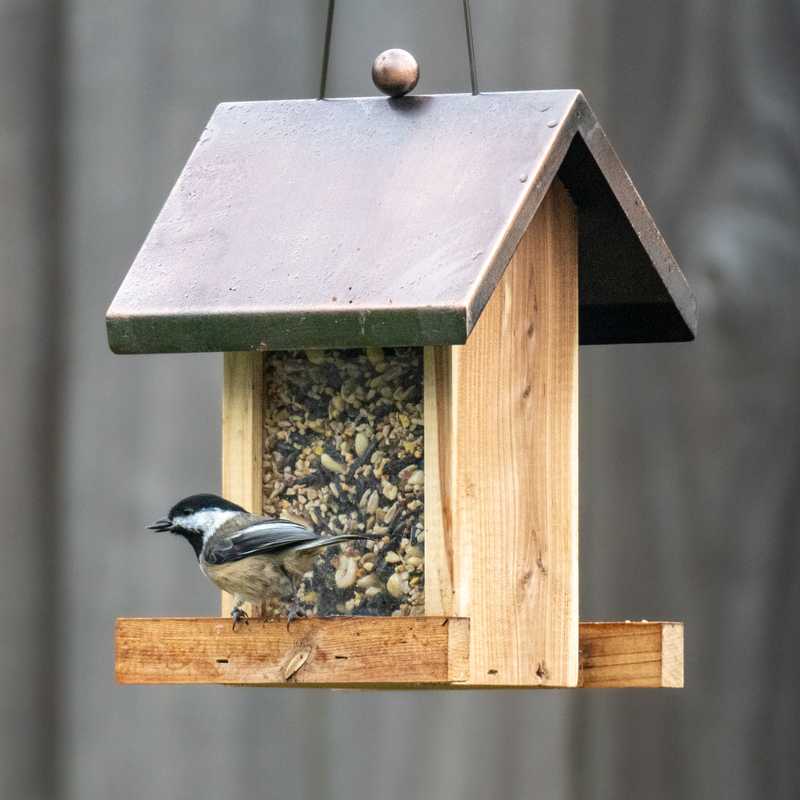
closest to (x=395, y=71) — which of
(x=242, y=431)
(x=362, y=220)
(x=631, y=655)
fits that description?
(x=362, y=220)

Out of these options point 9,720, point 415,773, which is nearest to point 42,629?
point 9,720

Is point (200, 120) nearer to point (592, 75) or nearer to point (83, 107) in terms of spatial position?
point (83, 107)

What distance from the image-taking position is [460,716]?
3727 mm

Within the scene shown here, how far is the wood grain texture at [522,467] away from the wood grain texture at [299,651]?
0.24 metres

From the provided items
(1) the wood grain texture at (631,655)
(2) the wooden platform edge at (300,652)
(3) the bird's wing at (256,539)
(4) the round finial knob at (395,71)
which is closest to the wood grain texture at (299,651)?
(2) the wooden platform edge at (300,652)

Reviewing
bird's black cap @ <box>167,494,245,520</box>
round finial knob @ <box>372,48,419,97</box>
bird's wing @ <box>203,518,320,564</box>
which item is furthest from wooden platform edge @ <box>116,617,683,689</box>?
round finial knob @ <box>372,48,419,97</box>

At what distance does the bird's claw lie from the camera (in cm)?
272

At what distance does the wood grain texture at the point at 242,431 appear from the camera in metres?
3.00

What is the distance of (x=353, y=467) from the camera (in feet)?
9.56

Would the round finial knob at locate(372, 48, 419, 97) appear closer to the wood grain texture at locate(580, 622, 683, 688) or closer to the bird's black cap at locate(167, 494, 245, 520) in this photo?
the bird's black cap at locate(167, 494, 245, 520)

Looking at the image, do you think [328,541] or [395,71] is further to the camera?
[395,71]

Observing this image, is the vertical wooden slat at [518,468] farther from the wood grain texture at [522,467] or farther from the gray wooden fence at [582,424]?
the gray wooden fence at [582,424]

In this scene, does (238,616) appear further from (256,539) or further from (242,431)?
(242,431)

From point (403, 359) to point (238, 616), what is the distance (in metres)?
0.51
